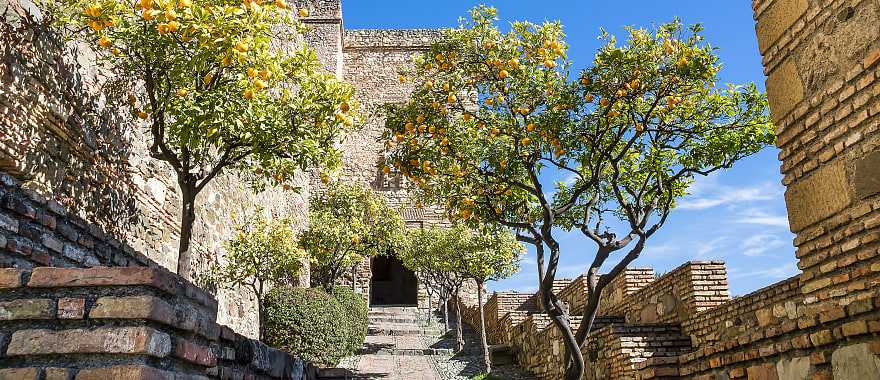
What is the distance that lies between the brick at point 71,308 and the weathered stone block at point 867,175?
3907mm

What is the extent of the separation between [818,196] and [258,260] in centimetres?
887

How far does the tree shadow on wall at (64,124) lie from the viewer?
525 cm

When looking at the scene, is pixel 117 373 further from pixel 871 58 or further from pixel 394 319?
pixel 394 319

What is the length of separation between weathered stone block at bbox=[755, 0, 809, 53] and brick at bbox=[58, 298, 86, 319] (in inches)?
175

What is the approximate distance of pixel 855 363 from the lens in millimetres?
3010

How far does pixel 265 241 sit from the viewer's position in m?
11.0

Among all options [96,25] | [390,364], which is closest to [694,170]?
[96,25]

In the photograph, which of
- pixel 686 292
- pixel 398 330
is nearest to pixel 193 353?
pixel 686 292

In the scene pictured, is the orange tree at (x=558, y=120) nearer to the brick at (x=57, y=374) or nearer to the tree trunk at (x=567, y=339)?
the tree trunk at (x=567, y=339)

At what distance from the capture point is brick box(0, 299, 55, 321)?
204 centimetres

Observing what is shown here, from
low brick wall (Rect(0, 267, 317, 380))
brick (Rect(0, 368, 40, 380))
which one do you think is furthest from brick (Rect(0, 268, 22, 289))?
brick (Rect(0, 368, 40, 380))

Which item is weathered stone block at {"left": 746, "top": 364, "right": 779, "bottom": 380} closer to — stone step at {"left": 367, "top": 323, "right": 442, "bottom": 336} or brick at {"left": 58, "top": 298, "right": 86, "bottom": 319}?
brick at {"left": 58, "top": 298, "right": 86, "bottom": 319}

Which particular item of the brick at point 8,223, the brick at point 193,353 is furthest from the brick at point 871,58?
the brick at point 8,223

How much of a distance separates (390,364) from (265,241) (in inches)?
158
